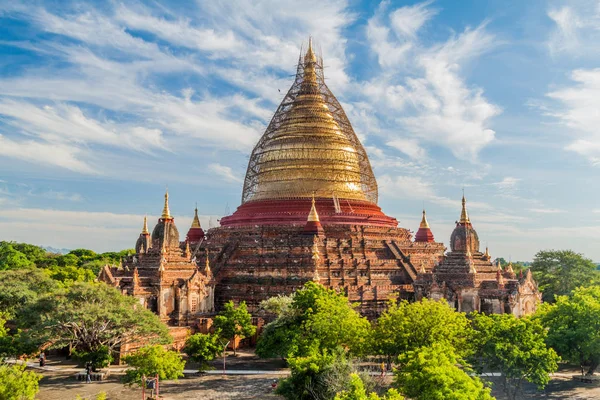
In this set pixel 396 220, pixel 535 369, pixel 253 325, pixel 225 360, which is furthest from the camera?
pixel 396 220

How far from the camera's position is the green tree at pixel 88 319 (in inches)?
1356

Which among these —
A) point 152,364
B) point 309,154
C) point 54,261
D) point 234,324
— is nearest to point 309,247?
point 234,324

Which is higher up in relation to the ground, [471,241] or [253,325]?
[471,241]

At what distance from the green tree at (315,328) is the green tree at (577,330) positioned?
1298 cm

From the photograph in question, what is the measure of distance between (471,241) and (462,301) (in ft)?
24.3

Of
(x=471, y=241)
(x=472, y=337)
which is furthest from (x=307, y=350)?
(x=471, y=241)

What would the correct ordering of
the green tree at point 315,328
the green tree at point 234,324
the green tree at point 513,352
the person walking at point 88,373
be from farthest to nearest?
the green tree at point 234,324 < the person walking at point 88,373 < the green tree at point 315,328 < the green tree at point 513,352

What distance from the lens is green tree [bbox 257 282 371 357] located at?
3378 centimetres

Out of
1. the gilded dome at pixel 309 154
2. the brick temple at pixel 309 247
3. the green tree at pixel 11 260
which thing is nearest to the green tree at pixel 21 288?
the brick temple at pixel 309 247

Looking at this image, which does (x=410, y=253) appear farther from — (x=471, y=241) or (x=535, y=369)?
(x=535, y=369)

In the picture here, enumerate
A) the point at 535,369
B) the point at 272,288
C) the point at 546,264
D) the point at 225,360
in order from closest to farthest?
the point at 535,369 → the point at 225,360 → the point at 272,288 → the point at 546,264

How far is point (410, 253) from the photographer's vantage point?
198 ft

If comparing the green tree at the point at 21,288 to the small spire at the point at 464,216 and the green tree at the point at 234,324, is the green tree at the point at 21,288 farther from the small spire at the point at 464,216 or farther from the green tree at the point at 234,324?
the small spire at the point at 464,216

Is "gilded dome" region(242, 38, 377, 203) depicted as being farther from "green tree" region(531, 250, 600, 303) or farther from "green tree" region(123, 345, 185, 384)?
"green tree" region(123, 345, 185, 384)
